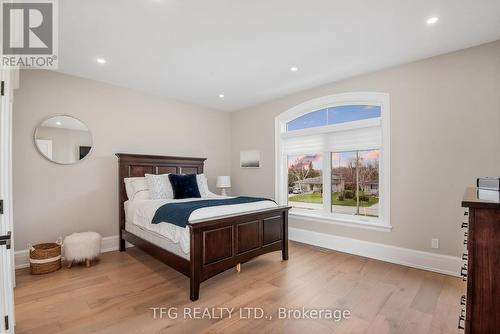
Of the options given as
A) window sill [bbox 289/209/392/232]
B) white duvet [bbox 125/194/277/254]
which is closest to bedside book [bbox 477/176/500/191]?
window sill [bbox 289/209/392/232]

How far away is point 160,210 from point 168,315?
1.17 metres

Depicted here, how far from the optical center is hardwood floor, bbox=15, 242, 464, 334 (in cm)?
193

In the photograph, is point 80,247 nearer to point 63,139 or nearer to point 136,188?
point 136,188

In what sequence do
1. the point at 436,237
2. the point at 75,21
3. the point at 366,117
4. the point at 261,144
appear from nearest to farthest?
the point at 75,21 < the point at 436,237 < the point at 366,117 < the point at 261,144

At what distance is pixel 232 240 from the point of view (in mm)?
2756

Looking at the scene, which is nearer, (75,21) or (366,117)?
(75,21)

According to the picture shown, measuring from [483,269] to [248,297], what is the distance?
1926 mm

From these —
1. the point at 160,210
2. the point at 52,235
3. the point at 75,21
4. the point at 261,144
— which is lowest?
the point at 52,235

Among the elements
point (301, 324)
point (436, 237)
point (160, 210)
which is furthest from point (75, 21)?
point (436, 237)

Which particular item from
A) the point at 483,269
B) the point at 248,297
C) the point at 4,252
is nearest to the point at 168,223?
the point at 248,297

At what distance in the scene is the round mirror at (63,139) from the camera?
3.33m

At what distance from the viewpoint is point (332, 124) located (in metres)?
3.96

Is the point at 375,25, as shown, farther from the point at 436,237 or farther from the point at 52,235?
the point at 52,235

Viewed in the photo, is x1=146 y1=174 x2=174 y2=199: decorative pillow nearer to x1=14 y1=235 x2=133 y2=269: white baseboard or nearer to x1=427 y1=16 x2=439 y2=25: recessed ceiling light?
x1=14 y1=235 x2=133 y2=269: white baseboard
